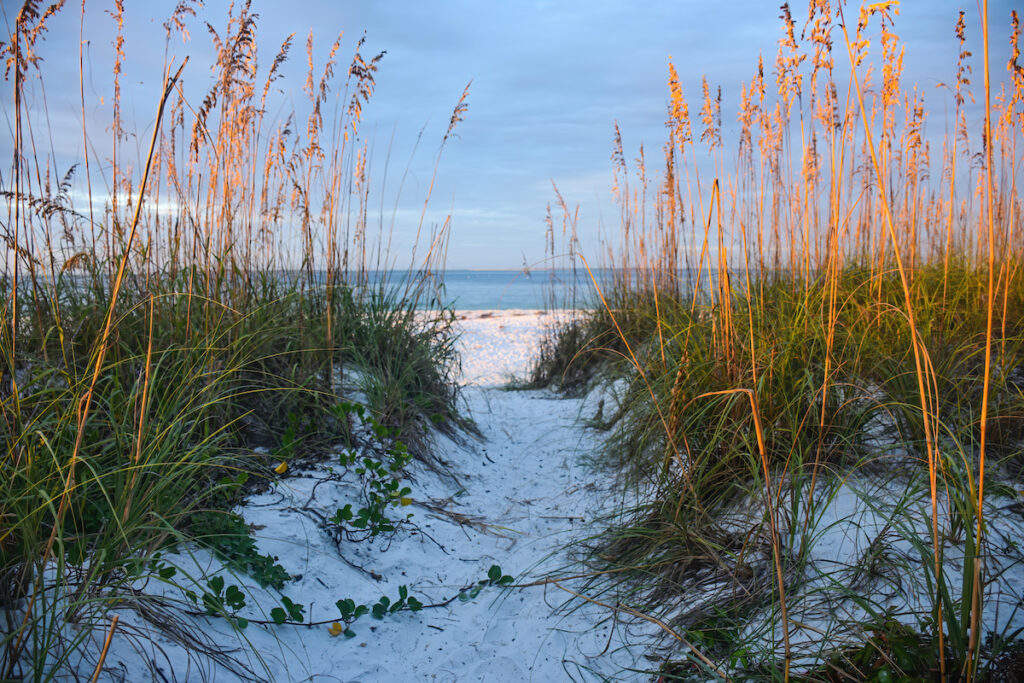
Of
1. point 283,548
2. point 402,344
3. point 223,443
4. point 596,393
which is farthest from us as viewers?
point 596,393

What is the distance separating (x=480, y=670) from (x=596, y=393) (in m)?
2.47

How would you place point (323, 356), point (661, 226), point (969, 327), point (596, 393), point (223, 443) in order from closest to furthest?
1. point (223, 443)
2. point (969, 327)
3. point (323, 356)
4. point (596, 393)
5. point (661, 226)

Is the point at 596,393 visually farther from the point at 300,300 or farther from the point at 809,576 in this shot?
the point at 809,576

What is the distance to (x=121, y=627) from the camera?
1265mm

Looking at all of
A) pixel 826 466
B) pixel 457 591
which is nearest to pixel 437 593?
pixel 457 591

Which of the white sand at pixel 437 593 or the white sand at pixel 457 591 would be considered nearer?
the white sand at pixel 457 591

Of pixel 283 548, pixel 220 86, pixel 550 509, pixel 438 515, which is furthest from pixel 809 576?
pixel 220 86

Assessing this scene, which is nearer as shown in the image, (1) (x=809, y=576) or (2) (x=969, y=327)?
(1) (x=809, y=576)

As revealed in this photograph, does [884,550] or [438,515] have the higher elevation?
[884,550]

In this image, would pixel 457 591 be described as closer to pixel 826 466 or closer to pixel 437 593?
pixel 437 593

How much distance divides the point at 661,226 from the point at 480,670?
3.67 meters

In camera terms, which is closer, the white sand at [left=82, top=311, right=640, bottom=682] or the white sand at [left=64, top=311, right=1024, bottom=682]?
the white sand at [left=64, top=311, right=1024, bottom=682]

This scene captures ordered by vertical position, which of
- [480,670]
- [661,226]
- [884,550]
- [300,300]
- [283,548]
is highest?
[661,226]

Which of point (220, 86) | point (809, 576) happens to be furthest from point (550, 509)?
point (220, 86)
